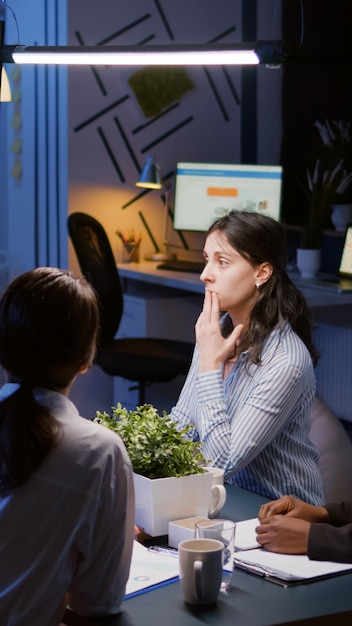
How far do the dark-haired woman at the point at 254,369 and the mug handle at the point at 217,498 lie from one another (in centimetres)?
24

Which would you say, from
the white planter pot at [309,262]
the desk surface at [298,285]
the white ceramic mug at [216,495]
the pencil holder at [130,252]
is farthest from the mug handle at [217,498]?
the pencil holder at [130,252]

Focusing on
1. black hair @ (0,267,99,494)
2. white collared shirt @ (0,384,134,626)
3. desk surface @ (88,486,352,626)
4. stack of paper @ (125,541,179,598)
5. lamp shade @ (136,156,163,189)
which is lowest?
stack of paper @ (125,541,179,598)

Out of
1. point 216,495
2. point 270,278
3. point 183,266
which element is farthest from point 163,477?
point 183,266

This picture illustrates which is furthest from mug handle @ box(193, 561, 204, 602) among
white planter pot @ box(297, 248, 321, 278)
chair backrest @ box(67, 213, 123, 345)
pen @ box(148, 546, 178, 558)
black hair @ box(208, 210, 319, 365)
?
white planter pot @ box(297, 248, 321, 278)

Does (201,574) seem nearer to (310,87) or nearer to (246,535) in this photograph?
(246,535)

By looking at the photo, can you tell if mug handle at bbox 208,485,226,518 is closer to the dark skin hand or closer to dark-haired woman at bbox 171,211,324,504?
the dark skin hand

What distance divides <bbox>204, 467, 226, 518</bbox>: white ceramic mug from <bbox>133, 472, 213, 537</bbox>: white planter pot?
0.08m

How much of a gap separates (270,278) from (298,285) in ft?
7.33

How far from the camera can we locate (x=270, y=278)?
2.42 meters

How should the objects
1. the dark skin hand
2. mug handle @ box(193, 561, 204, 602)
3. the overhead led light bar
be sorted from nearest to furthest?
mug handle @ box(193, 561, 204, 602) < the dark skin hand < the overhead led light bar

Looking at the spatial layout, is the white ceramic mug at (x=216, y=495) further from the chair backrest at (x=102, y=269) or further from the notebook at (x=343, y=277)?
the chair backrest at (x=102, y=269)

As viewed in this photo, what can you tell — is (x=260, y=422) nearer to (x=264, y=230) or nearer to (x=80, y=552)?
(x=264, y=230)

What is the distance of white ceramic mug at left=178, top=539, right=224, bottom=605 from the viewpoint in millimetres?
1530

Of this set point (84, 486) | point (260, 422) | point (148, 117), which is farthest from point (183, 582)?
point (148, 117)
